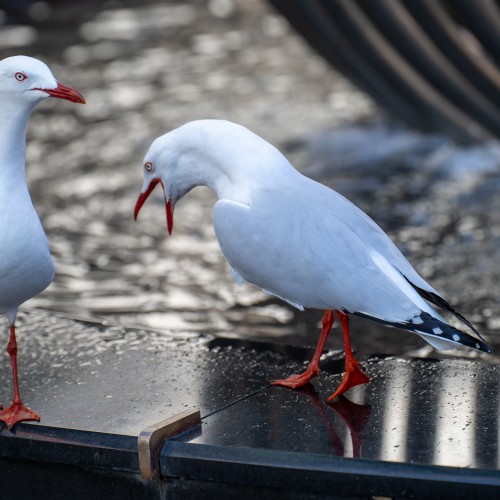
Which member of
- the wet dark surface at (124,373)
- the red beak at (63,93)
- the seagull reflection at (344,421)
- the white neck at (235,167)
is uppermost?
the red beak at (63,93)

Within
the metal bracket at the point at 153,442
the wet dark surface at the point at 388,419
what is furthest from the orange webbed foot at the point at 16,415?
the wet dark surface at the point at 388,419

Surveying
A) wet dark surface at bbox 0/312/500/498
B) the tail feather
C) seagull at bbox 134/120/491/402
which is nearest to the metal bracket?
wet dark surface at bbox 0/312/500/498

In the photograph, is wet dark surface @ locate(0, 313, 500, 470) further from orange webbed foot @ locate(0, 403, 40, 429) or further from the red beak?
the red beak

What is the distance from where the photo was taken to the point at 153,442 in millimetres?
3992

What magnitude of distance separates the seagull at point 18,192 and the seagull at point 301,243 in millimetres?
579

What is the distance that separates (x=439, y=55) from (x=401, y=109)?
96 centimetres

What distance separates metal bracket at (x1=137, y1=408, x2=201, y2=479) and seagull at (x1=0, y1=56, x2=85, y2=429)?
0.55 m

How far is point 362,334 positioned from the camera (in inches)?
266

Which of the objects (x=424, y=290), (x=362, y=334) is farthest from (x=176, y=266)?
(x=424, y=290)

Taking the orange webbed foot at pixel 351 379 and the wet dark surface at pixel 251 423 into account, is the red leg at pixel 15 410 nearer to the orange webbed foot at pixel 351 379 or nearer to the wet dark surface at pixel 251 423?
the wet dark surface at pixel 251 423

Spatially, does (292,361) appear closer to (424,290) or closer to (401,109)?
(424,290)

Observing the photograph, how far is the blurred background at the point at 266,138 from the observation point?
286 inches

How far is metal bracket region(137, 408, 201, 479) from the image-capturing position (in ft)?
13.1

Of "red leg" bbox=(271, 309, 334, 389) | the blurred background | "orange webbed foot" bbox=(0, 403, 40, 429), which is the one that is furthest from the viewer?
the blurred background
